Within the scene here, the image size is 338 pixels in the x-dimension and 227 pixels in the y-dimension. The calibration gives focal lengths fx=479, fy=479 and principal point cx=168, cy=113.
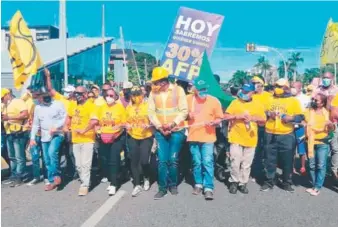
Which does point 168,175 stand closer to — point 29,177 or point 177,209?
point 177,209

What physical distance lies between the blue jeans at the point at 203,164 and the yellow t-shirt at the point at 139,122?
782 mm

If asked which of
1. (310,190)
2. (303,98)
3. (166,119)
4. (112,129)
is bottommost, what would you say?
(310,190)

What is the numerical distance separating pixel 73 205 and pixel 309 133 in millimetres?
3869

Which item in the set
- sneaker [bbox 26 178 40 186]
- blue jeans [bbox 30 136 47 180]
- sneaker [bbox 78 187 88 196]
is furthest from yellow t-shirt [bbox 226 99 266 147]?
sneaker [bbox 26 178 40 186]

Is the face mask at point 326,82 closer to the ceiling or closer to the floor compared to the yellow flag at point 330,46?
closer to the floor

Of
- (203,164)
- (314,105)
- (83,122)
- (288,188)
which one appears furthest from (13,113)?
(314,105)

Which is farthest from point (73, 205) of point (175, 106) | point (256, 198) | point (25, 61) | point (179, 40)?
point (179, 40)

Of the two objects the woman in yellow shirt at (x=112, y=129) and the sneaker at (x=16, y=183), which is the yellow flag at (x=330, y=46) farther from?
the sneaker at (x=16, y=183)

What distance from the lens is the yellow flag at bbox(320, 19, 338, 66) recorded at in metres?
11.0

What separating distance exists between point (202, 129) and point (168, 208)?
1547 millimetres

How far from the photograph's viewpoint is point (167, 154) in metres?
7.73

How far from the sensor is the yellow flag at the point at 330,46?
10992mm

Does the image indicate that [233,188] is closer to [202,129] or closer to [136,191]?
[202,129]

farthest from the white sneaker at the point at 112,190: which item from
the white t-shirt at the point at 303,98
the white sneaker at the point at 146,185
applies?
the white t-shirt at the point at 303,98
